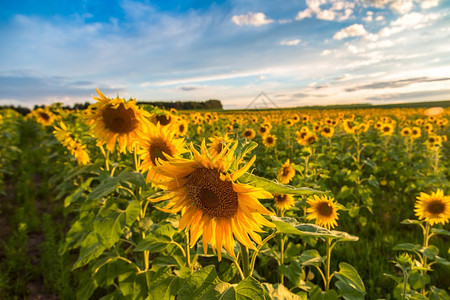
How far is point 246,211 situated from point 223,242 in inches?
9.4

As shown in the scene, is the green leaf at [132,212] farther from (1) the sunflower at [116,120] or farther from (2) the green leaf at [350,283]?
(2) the green leaf at [350,283]

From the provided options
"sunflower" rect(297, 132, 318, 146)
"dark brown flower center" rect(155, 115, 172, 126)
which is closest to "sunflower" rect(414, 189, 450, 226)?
"dark brown flower center" rect(155, 115, 172, 126)

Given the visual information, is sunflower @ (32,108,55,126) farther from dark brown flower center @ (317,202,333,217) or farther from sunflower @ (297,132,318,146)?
dark brown flower center @ (317,202,333,217)

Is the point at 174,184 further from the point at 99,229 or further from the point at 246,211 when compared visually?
the point at 99,229

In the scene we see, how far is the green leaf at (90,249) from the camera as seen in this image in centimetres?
209

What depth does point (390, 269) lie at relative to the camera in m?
3.76

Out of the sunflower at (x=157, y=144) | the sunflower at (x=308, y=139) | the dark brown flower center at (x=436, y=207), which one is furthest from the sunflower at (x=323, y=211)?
the sunflower at (x=308, y=139)

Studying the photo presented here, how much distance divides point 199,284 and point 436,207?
2995 millimetres

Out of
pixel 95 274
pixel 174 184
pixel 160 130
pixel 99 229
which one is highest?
pixel 160 130

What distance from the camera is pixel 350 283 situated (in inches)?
88.5

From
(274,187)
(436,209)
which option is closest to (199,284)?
(274,187)

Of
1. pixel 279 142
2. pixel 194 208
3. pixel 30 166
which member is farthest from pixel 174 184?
pixel 30 166

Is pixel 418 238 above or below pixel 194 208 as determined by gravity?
below

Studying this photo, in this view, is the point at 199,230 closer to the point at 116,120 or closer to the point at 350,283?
the point at 350,283
